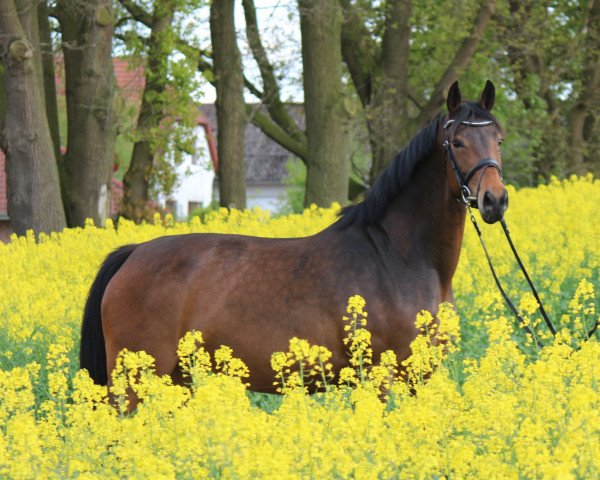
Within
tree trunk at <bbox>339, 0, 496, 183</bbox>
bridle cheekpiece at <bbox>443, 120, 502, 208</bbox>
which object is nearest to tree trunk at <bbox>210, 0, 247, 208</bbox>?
tree trunk at <bbox>339, 0, 496, 183</bbox>

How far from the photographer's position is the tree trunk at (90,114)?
1825 cm

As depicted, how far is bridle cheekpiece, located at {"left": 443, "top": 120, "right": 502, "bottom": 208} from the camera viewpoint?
271 inches

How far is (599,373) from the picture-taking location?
5.02 metres

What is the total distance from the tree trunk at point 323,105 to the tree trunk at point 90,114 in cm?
335

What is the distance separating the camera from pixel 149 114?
2264 centimetres

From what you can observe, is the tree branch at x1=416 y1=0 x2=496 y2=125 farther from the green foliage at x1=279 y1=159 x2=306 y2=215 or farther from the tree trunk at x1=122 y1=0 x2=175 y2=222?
the green foliage at x1=279 y1=159 x2=306 y2=215

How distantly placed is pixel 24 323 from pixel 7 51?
27.3 ft

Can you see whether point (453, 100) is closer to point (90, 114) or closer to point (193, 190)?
point (90, 114)

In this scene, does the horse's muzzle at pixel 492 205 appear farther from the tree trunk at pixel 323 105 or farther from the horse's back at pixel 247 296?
the tree trunk at pixel 323 105

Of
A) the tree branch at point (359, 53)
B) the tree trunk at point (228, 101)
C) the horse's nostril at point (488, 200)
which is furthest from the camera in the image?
the tree branch at point (359, 53)

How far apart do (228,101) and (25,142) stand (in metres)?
4.69

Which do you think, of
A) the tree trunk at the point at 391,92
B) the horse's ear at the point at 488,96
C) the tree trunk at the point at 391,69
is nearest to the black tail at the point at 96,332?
the horse's ear at the point at 488,96

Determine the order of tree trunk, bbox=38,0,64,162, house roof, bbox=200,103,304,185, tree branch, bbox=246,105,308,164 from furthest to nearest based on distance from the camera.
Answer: house roof, bbox=200,103,304,185 < tree branch, bbox=246,105,308,164 < tree trunk, bbox=38,0,64,162

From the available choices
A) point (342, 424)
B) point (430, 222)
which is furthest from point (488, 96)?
point (342, 424)
